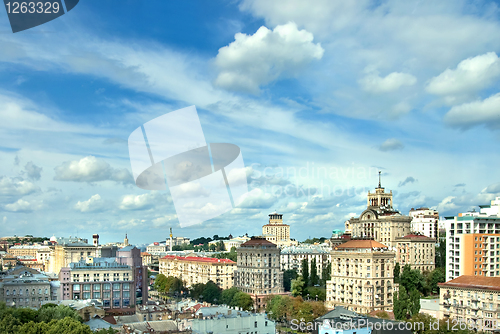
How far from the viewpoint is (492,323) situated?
46906 millimetres

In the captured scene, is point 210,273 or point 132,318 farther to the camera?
point 210,273

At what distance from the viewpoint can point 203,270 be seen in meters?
93.4

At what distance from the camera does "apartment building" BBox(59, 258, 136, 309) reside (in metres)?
70.9

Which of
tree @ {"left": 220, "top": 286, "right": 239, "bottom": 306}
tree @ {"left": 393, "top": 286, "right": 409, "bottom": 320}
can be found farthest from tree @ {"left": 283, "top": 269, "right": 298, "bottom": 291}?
tree @ {"left": 393, "top": 286, "right": 409, "bottom": 320}

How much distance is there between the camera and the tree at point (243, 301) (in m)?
70.0

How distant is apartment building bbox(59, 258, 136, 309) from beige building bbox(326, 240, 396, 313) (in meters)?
29.4

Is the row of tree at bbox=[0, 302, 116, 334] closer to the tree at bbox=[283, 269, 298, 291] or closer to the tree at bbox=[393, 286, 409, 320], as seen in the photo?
the tree at bbox=[393, 286, 409, 320]

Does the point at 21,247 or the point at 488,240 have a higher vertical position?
the point at 488,240

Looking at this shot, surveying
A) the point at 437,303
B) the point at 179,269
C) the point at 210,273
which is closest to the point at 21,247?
the point at 179,269

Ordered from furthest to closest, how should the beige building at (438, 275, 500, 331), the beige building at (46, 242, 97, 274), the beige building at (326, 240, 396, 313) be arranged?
the beige building at (46, 242, 97, 274), the beige building at (326, 240, 396, 313), the beige building at (438, 275, 500, 331)

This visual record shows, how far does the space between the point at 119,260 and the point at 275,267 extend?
80.1 ft

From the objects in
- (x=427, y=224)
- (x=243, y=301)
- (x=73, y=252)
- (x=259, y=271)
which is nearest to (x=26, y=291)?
(x=243, y=301)

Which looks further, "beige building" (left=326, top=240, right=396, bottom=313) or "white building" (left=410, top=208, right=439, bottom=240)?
"white building" (left=410, top=208, right=439, bottom=240)

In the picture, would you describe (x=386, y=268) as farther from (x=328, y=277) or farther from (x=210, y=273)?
(x=210, y=273)
